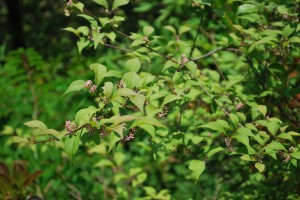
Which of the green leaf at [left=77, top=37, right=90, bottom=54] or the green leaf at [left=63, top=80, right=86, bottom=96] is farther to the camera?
the green leaf at [left=77, top=37, right=90, bottom=54]

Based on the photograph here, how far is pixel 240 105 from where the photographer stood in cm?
223

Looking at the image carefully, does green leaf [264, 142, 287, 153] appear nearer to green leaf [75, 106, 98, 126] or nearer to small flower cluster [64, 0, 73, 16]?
green leaf [75, 106, 98, 126]

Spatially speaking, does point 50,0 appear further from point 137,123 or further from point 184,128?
point 137,123

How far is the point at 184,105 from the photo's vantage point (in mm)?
2268

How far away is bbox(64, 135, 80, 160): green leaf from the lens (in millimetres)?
1591

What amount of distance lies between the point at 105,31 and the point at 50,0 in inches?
366

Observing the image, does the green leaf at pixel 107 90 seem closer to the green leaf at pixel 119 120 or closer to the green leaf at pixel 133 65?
the green leaf at pixel 119 120

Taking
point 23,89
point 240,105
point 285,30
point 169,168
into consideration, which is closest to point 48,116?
point 23,89

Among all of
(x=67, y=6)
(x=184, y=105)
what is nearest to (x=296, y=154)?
(x=184, y=105)

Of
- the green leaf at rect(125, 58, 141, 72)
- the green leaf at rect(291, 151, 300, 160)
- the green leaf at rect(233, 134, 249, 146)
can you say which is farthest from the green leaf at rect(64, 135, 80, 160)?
the green leaf at rect(291, 151, 300, 160)

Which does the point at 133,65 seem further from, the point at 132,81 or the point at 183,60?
the point at 183,60

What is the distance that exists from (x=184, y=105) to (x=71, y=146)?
842 millimetres

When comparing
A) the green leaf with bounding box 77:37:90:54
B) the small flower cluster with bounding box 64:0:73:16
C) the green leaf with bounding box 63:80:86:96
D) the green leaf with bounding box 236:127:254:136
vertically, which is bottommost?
the green leaf with bounding box 236:127:254:136

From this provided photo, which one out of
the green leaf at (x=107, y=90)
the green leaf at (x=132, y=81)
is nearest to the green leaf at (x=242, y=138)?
the green leaf at (x=132, y=81)
